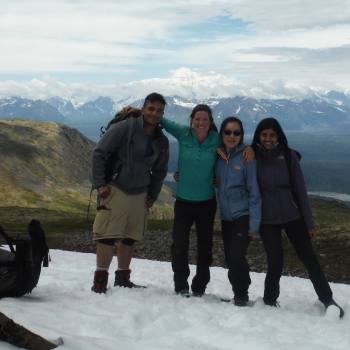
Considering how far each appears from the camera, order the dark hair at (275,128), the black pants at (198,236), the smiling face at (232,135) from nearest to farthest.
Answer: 1. the dark hair at (275,128)
2. the smiling face at (232,135)
3. the black pants at (198,236)

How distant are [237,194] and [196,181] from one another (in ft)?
3.06

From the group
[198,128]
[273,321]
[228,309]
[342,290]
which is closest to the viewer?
[273,321]

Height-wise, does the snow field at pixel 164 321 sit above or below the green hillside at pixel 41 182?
above

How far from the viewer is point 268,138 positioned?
10.3 metres

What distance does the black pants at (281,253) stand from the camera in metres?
10.4

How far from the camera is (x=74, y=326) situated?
A: 25.9 feet

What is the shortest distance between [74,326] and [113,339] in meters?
0.81

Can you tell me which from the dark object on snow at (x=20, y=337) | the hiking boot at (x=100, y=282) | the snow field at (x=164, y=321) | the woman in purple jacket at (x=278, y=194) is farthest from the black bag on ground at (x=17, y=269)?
the woman in purple jacket at (x=278, y=194)

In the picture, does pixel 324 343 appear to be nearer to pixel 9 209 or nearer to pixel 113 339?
pixel 113 339

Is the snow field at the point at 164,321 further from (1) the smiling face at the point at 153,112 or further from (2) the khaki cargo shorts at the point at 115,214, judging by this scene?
(1) the smiling face at the point at 153,112

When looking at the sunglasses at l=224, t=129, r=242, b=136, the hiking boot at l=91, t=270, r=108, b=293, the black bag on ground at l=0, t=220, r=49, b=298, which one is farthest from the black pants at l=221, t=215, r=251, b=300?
the black bag on ground at l=0, t=220, r=49, b=298

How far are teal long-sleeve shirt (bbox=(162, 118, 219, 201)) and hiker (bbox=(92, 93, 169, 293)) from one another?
608 mm

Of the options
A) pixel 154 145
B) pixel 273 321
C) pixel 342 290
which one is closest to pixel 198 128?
pixel 154 145

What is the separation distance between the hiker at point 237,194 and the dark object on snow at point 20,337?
5120 mm
